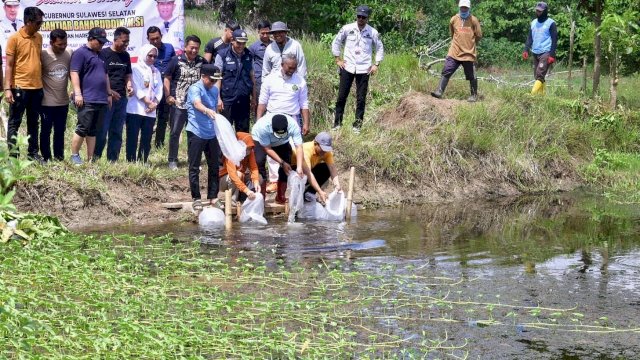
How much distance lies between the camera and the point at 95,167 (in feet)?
45.1

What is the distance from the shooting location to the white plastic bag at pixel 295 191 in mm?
13570

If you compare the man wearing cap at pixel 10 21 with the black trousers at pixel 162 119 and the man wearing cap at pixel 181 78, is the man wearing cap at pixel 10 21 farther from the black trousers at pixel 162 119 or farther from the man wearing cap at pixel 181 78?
the man wearing cap at pixel 181 78

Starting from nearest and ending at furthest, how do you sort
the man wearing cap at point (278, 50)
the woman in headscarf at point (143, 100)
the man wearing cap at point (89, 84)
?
the man wearing cap at point (89, 84) → the woman in headscarf at point (143, 100) → the man wearing cap at point (278, 50)

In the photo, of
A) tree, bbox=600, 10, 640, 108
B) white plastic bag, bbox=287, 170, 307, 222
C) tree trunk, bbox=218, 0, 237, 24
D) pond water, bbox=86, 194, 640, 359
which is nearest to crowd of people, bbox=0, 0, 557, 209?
white plastic bag, bbox=287, 170, 307, 222

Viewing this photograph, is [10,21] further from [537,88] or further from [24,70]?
[537,88]

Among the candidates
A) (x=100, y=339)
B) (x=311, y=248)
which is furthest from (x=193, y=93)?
(x=100, y=339)

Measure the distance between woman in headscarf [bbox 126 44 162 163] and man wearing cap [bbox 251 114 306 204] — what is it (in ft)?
5.80

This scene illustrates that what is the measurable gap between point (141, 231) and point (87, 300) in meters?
4.54

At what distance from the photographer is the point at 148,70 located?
1465 centimetres

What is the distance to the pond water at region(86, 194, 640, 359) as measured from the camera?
8.70 meters

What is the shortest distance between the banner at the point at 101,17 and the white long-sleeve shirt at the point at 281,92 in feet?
7.28

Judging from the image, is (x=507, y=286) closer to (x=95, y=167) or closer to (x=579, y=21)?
(x=95, y=167)

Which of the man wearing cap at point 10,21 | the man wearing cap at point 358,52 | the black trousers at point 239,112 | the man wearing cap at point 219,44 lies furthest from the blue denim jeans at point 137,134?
the man wearing cap at point 358,52

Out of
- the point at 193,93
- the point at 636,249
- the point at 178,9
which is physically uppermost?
the point at 178,9
